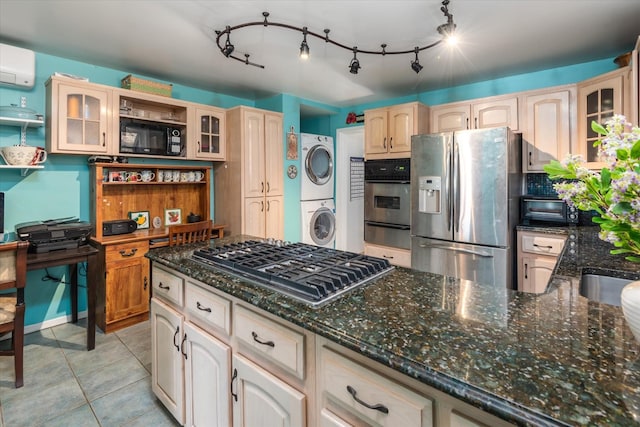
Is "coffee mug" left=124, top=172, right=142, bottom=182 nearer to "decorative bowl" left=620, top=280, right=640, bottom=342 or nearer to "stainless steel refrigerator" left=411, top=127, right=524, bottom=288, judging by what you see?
"stainless steel refrigerator" left=411, top=127, right=524, bottom=288

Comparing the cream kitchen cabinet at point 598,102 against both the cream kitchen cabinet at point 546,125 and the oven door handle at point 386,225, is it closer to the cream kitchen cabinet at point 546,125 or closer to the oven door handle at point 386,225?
the cream kitchen cabinet at point 546,125

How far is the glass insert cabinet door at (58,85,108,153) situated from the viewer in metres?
2.64

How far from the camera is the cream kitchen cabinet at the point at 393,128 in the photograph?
A: 3.51 m

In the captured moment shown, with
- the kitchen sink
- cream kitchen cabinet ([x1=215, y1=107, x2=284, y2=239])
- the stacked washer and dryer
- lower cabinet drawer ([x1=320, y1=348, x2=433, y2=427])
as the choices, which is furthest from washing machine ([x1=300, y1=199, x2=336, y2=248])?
lower cabinet drawer ([x1=320, y1=348, x2=433, y2=427])

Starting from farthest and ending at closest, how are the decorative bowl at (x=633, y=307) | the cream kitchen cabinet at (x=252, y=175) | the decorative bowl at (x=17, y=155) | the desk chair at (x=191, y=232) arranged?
1. the cream kitchen cabinet at (x=252, y=175)
2. the desk chair at (x=191, y=232)
3. the decorative bowl at (x=17, y=155)
4. the decorative bowl at (x=633, y=307)

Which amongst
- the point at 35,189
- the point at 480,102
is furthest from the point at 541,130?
the point at 35,189

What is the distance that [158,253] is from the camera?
68.7 inches

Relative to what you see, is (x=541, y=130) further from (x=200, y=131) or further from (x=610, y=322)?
(x=200, y=131)

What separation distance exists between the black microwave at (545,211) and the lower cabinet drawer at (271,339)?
2.89 meters

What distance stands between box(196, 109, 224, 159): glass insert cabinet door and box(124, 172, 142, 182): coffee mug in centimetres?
61

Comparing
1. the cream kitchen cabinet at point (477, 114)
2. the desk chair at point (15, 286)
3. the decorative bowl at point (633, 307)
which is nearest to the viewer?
the decorative bowl at point (633, 307)

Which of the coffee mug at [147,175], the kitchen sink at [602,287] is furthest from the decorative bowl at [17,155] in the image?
the kitchen sink at [602,287]

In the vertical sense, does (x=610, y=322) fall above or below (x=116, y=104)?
below

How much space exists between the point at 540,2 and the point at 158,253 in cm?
277
